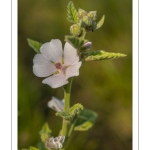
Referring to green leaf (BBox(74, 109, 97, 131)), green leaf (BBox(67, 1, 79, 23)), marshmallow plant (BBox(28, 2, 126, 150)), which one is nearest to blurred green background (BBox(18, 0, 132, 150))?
green leaf (BBox(74, 109, 97, 131))

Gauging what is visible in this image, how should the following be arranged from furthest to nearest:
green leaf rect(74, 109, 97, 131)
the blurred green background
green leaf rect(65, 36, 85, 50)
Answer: the blurred green background → green leaf rect(74, 109, 97, 131) → green leaf rect(65, 36, 85, 50)

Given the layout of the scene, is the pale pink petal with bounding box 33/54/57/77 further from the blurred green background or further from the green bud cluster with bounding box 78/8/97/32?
the blurred green background

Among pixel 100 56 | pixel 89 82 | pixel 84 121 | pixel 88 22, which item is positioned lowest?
pixel 84 121

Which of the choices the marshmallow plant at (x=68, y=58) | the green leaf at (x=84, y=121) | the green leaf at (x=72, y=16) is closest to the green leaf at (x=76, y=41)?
the marshmallow plant at (x=68, y=58)

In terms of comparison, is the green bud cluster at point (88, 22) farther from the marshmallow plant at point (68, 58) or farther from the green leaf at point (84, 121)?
the green leaf at point (84, 121)

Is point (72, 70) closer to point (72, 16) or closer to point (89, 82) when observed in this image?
point (72, 16)

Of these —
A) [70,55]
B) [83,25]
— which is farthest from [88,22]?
[70,55]

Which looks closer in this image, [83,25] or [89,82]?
[83,25]
